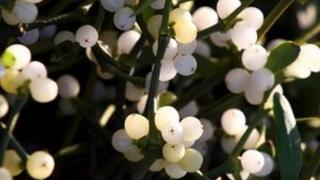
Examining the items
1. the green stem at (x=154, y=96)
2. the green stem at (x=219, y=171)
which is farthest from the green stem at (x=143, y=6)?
the green stem at (x=219, y=171)

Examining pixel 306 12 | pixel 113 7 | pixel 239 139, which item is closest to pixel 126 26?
pixel 113 7

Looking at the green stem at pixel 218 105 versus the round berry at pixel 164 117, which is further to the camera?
the green stem at pixel 218 105

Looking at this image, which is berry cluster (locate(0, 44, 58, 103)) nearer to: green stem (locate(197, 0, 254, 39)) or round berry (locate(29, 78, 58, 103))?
round berry (locate(29, 78, 58, 103))

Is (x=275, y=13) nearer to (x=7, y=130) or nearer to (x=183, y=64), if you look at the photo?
(x=183, y=64)

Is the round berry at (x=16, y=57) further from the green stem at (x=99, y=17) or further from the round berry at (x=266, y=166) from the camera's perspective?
the round berry at (x=266, y=166)

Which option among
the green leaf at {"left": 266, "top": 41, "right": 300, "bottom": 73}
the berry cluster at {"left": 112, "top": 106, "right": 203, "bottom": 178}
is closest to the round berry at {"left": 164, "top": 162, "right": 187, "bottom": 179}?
the berry cluster at {"left": 112, "top": 106, "right": 203, "bottom": 178}
